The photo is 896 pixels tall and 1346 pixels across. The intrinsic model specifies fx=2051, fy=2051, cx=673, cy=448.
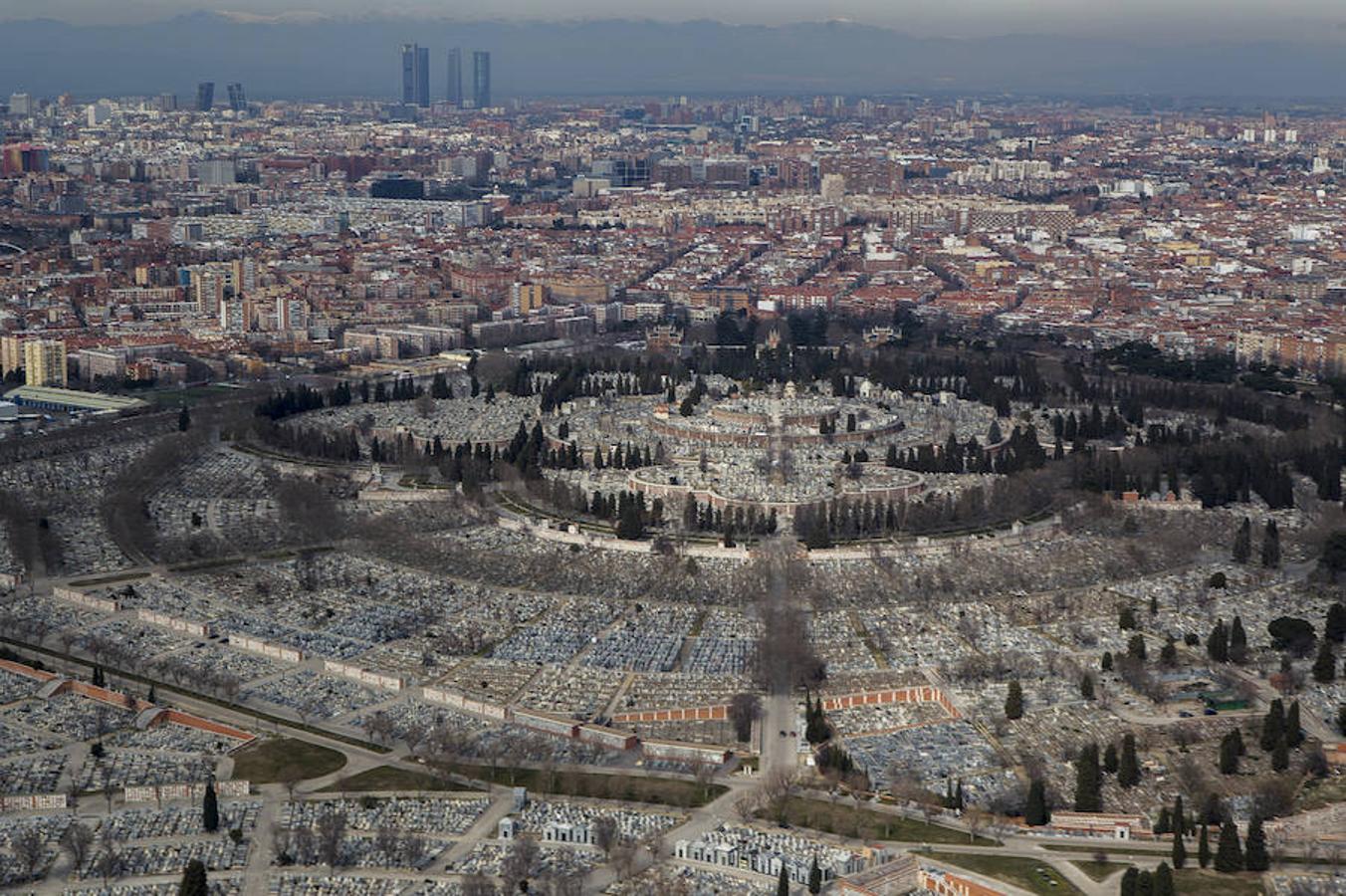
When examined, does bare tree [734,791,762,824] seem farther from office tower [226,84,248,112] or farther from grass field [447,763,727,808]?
office tower [226,84,248,112]

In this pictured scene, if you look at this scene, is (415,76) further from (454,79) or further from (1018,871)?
(1018,871)

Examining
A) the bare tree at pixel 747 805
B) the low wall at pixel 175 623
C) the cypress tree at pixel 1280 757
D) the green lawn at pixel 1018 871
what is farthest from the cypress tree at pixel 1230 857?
the low wall at pixel 175 623

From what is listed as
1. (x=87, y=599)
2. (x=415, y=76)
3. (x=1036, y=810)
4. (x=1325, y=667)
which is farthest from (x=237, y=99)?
(x=1036, y=810)

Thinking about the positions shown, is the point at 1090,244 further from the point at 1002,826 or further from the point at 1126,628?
the point at 1002,826

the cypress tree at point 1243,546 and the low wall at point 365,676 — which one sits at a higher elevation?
the cypress tree at point 1243,546

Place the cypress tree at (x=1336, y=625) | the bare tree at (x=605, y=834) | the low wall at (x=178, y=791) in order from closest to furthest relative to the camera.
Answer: the bare tree at (x=605, y=834)
the low wall at (x=178, y=791)
the cypress tree at (x=1336, y=625)

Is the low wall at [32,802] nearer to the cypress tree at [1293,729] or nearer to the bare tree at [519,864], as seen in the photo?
the bare tree at [519,864]

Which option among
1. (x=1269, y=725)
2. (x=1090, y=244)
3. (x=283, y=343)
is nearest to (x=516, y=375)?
(x=283, y=343)
